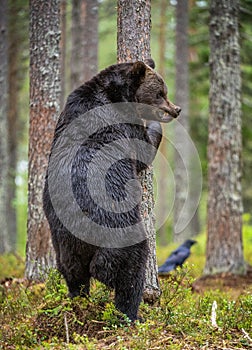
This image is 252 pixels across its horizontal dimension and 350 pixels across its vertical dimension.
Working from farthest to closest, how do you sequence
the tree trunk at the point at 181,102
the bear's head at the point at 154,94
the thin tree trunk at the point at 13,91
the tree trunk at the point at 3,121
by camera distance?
the thin tree trunk at the point at 13,91 → the tree trunk at the point at 181,102 → the tree trunk at the point at 3,121 → the bear's head at the point at 154,94

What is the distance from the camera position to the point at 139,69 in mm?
5590

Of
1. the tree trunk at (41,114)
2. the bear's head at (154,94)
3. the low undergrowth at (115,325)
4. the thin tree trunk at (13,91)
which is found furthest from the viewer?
the thin tree trunk at (13,91)

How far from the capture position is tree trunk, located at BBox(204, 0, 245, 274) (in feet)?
33.1

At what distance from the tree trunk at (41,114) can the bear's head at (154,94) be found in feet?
8.85

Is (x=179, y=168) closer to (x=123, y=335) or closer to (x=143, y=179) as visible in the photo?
(x=143, y=179)

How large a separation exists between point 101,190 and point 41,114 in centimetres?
365

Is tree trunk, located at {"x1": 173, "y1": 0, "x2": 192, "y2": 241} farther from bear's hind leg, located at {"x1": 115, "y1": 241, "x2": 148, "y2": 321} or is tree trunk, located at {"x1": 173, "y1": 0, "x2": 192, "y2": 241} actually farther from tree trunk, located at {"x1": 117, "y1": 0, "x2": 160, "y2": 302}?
bear's hind leg, located at {"x1": 115, "y1": 241, "x2": 148, "y2": 321}

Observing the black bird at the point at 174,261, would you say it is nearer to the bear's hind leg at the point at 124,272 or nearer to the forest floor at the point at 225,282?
the forest floor at the point at 225,282

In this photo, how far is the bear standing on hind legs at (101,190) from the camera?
493 cm

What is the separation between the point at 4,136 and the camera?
13.2 metres

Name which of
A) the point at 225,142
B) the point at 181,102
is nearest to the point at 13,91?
the point at 181,102

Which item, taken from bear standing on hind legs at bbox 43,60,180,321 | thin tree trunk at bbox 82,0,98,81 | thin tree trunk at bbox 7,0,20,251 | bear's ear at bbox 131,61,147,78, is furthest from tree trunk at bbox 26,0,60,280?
thin tree trunk at bbox 7,0,20,251

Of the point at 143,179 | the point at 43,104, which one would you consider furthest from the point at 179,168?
the point at 143,179

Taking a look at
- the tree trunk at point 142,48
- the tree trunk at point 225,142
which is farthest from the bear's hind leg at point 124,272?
the tree trunk at point 225,142
